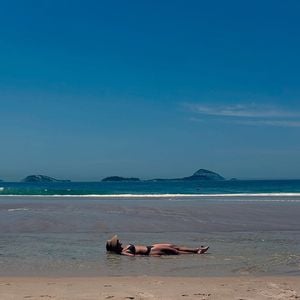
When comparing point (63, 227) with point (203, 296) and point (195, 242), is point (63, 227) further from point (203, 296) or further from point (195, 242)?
point (203, 296)

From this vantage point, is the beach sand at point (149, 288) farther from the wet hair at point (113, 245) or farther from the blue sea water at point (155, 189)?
the blue sea water at point (155, 189)

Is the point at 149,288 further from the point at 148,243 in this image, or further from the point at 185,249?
the point at 148,243

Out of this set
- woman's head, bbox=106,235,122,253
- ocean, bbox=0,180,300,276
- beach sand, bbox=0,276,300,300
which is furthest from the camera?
woman's head, bbox=106,235,122,253

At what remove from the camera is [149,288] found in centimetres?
801

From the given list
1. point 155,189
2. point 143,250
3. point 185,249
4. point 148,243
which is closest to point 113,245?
point 143,250

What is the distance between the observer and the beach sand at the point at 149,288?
7449mm

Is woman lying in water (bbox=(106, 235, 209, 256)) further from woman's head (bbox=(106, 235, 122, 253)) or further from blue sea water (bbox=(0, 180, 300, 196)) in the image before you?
blue sea water (bbox=(0, 180, 300, 196))

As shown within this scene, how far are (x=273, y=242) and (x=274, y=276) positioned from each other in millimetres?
4932

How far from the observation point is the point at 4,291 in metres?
7.75

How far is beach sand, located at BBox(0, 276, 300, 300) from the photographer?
7.45m

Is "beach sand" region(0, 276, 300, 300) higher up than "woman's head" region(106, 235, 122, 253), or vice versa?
"woman's head" region(106, 235, 122, 253)

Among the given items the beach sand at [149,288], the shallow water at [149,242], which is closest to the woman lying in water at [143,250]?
the shallow water at [149,242]

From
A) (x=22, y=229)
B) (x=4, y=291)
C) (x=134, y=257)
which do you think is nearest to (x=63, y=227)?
(x=22, y=229)

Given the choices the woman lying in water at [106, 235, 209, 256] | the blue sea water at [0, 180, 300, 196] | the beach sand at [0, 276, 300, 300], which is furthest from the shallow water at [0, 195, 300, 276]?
the blue sea water at [0, 180, 300, 196]
